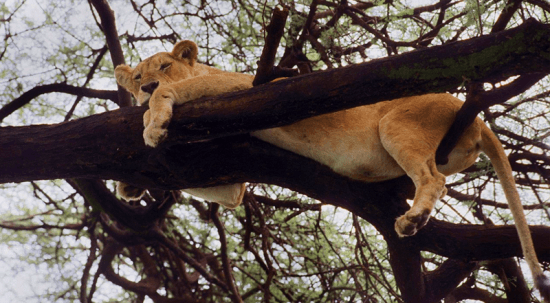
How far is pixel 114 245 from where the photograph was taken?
19.6 feet

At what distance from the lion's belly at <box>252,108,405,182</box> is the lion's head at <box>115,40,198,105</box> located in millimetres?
885

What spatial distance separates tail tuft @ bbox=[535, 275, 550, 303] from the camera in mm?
2969

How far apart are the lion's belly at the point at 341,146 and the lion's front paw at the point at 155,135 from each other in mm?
692

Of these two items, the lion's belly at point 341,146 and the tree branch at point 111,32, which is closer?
the lion's belly at point 341,146

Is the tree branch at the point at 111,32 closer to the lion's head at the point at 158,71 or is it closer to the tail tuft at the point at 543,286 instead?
the lion's head at the point at 158,71

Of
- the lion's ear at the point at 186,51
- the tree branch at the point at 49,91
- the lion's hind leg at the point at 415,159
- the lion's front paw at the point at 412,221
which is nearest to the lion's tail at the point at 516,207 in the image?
the lion's hind leg at the point at 415,159

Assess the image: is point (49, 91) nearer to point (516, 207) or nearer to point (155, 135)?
point (155, 135)

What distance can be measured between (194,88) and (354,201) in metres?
1.26

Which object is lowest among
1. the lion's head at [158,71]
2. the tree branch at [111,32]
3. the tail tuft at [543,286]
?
the tail tuft at [543,286]

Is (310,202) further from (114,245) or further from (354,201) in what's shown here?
(114,245)

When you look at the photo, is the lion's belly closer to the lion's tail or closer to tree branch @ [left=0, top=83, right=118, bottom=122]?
the lion's tail

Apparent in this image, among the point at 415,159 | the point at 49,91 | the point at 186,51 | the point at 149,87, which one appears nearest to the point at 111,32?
the point at 49,91

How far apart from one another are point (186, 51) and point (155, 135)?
1360mm

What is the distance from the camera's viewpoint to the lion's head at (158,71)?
3.87 metres
